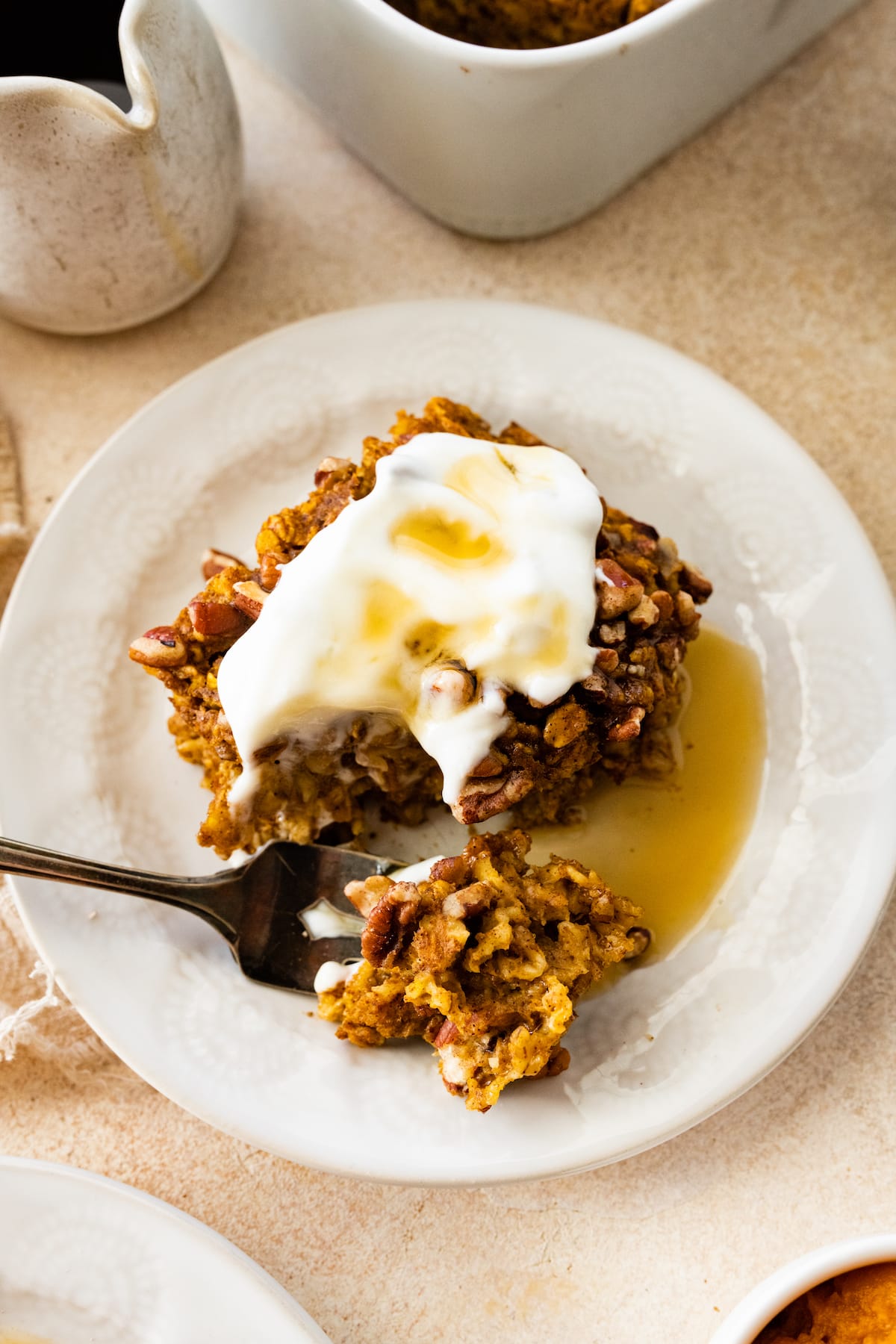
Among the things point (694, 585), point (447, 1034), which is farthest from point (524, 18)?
point (447, 1034)

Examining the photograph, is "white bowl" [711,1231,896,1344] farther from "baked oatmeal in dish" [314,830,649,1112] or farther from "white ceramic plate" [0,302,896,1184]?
"baked oatmeal in dish" [314,830,649,1112]

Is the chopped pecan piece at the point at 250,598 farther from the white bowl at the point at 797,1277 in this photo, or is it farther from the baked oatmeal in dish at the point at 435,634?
the white bowl at the point at 797,1277

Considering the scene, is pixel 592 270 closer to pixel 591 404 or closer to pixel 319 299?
pixel 591 404

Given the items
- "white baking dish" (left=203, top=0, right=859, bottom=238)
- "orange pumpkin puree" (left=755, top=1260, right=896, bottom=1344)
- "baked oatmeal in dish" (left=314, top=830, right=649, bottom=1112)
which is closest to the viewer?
"baked oatmeal in dish" (left=314, top=830, right=649, bottom=1112)

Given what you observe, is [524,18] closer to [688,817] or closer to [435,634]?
[435,634]

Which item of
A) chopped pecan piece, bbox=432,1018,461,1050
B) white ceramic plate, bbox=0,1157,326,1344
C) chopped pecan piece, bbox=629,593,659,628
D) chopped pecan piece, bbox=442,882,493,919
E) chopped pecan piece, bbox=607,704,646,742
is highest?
chopped pecan piece, bbox=629,593,659,628

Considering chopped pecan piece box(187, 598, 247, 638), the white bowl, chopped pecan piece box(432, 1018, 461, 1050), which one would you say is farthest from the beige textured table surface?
chopped pecan piece box(187, 598, 247, 638)

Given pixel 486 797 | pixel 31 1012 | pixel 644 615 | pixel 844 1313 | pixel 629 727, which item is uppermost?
pixel 644 615
